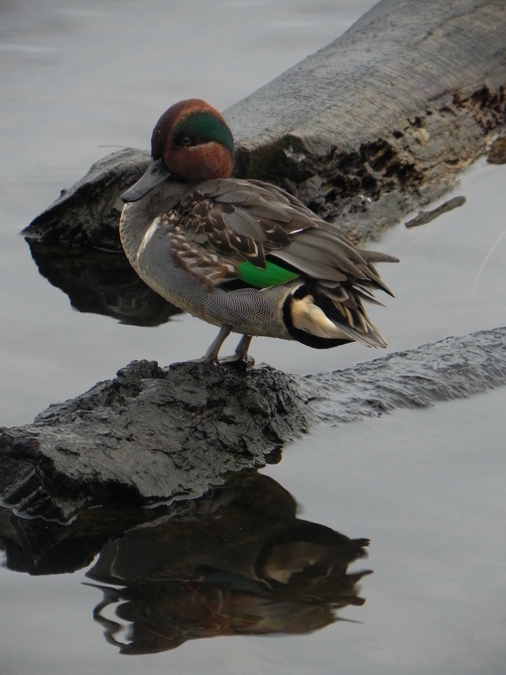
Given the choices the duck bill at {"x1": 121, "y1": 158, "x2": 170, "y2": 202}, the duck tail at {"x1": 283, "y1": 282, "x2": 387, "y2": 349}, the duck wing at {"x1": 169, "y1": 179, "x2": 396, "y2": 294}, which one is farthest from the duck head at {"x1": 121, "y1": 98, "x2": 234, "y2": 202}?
the duck tail at {"x1": 283, "y1": 282, "x2": 387, "y2": 349}

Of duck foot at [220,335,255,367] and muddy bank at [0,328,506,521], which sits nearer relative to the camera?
muddy bank at [0,328,506,521]

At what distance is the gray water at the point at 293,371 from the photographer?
3.28 m

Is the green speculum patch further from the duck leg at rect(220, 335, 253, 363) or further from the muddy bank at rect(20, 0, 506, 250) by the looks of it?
the muddy bank at rect(20, 0, 506, 250)

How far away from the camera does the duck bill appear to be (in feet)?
15.7

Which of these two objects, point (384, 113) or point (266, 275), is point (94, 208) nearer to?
point (384, 113)

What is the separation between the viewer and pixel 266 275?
14.0 ft

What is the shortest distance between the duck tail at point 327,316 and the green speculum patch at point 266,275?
0.22 ft

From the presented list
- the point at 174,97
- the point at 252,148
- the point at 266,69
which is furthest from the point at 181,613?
the point at 266,69

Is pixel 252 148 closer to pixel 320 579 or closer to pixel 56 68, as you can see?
pixel 320 579

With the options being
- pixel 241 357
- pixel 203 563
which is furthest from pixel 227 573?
pixel 241 357

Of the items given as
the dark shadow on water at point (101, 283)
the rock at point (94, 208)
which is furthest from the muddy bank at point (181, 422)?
the rock at point (94, 208)

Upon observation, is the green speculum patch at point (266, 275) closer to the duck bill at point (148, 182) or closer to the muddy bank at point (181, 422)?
the muddy bank at point (181, 422)

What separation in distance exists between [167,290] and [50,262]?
2280mm

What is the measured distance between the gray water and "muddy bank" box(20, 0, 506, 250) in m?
0.28
